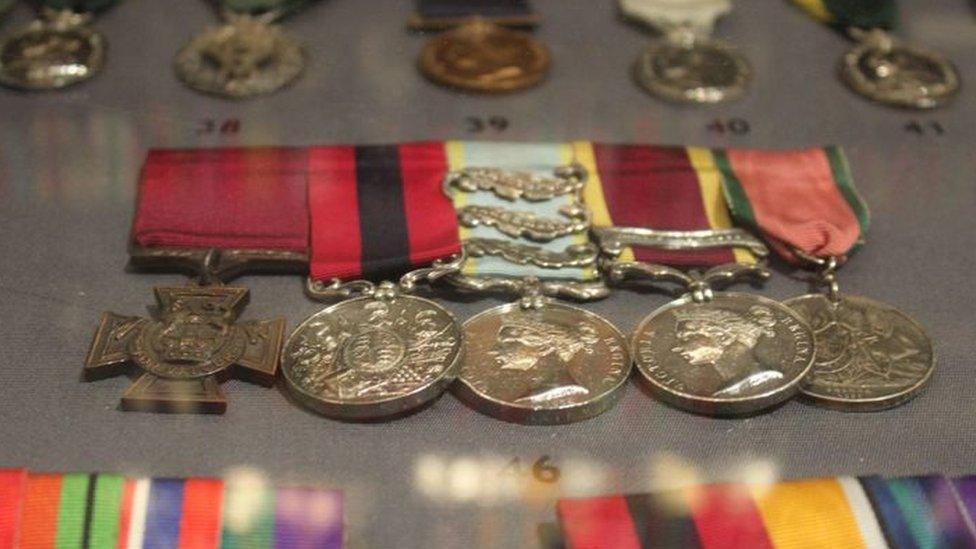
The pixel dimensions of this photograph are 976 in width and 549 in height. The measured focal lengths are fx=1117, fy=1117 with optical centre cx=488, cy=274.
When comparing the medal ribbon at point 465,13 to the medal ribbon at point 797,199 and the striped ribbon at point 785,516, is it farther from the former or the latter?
the striped ribbon at point 785,516

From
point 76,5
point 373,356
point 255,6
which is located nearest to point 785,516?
point 373,356

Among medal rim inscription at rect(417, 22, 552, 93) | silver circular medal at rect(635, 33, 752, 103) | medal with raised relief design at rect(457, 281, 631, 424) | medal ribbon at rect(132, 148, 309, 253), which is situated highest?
medal with raised relief design at rect(457, 281, 631, 424)

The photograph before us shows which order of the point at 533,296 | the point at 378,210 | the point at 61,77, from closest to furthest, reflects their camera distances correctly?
the point at 533,296
the point at 378,210
the point at 61,77

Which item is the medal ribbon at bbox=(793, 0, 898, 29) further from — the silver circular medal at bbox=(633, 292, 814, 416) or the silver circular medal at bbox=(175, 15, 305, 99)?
the silver circular medal at bbox=(175, 15, 305, 99)

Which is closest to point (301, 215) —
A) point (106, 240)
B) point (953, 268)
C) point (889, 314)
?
point (106, 240)

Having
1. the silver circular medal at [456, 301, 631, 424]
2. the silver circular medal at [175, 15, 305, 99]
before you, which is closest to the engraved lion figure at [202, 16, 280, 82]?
the silver circular medal at [175, 15, 305, 99]

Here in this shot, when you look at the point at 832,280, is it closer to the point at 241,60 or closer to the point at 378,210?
the point at 378,210
